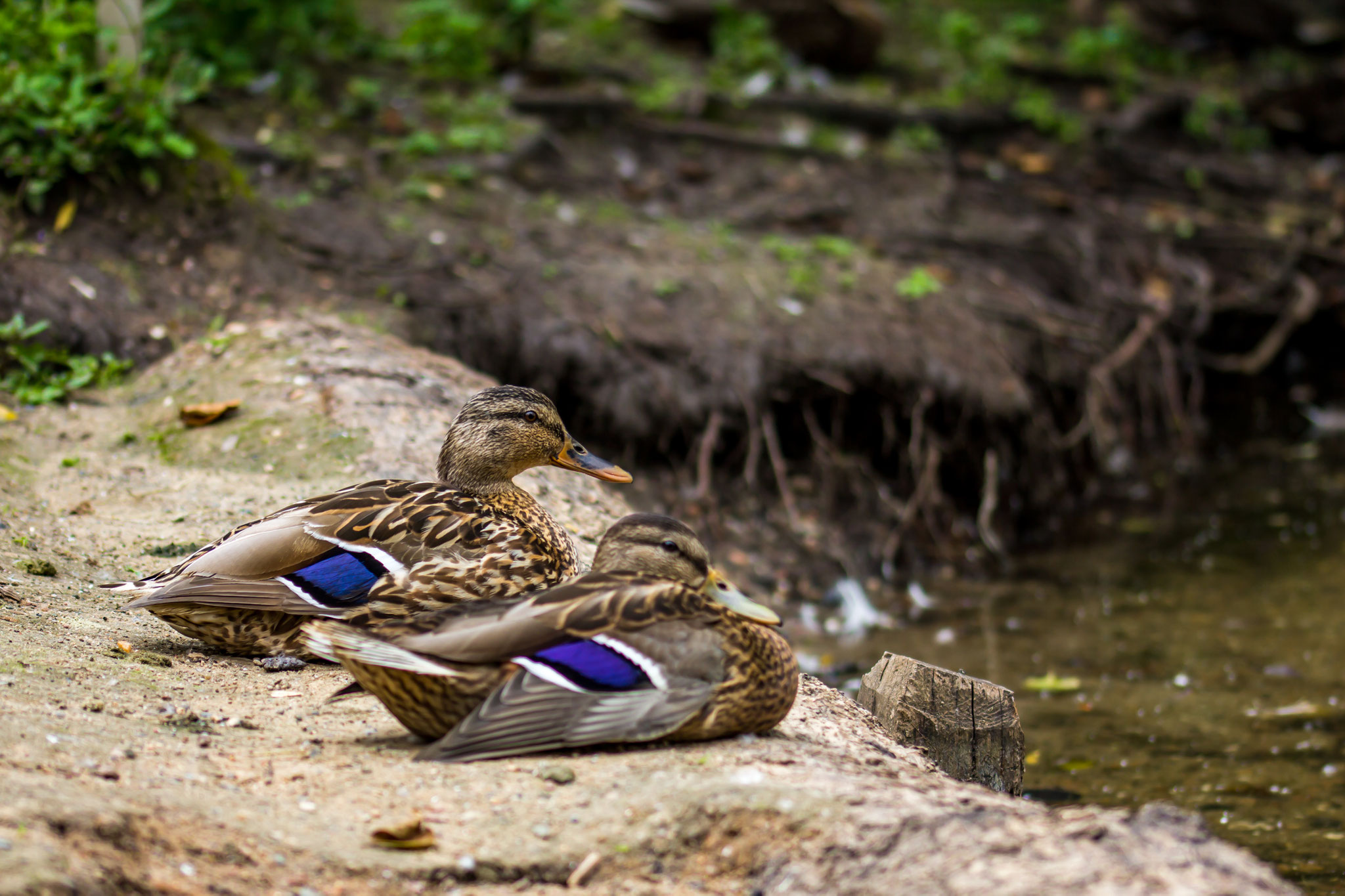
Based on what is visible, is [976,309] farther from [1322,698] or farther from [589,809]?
[589,809]

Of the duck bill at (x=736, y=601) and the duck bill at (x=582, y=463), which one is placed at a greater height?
the duck bill at (x=736, y=601)

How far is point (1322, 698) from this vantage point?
5.91 meters

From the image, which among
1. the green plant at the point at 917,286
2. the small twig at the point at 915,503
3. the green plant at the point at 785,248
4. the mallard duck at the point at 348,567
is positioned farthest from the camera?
the green plant at the point at 785,248

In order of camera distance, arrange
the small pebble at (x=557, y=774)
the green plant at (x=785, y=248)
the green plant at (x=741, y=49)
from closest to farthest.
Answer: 1. the small pebble at (x=557, y=774)
2. the green plant at (x=785, y=248)
3. the green plant at (x=741, y=49)

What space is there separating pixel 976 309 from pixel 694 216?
230cm

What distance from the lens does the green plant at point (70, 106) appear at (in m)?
6.80

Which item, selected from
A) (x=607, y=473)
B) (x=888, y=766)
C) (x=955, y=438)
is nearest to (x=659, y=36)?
(x=955, y=438)

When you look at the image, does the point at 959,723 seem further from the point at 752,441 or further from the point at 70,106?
the point at 70,106

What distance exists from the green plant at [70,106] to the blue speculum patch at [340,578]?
4256mm

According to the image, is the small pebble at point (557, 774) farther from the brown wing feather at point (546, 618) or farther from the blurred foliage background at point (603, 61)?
the blurred foliage background at point (603, 61)

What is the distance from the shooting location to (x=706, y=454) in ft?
25.4

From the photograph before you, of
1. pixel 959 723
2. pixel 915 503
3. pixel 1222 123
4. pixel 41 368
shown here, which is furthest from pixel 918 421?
pixel 1222 123

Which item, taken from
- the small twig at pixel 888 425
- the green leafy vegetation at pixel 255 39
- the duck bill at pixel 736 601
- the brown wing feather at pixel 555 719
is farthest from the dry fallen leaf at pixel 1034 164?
the brown wing feather at pixel 555 719

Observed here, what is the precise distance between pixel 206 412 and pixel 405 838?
3.69 metres
